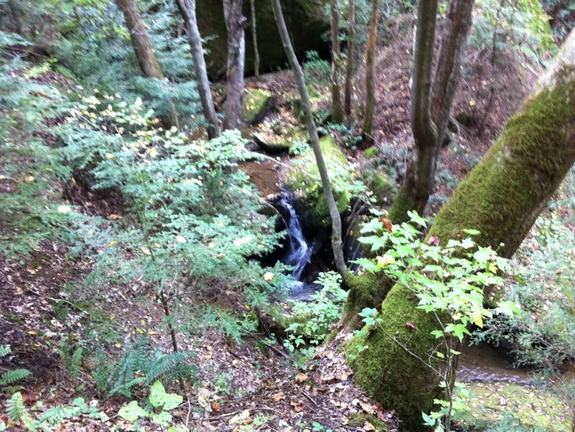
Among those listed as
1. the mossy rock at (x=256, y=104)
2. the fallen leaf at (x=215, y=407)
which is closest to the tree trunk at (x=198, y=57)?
the mossy rock at (x=256, y=104)

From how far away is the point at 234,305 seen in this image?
17.6 feet

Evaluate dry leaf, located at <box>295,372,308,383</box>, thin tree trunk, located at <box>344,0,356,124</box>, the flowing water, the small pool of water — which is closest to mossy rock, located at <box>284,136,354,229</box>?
the flowing water

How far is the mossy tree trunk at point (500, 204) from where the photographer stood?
3.36m

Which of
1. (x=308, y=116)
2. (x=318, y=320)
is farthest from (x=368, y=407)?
(x=308, y=116)

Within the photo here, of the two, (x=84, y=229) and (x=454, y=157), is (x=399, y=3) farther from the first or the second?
(x=84, y=229)

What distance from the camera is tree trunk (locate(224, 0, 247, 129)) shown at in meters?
8.01

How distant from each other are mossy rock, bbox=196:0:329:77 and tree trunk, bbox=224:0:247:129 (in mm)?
5387

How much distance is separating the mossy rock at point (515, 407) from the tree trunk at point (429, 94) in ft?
8.37

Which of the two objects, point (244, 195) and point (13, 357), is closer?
point (13, 357)

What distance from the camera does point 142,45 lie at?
279 inches

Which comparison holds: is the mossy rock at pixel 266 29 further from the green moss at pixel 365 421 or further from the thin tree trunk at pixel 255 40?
the green moss at pixel 365 421

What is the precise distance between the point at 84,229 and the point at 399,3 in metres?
13.4

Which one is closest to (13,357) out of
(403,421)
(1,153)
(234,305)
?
(1,153)

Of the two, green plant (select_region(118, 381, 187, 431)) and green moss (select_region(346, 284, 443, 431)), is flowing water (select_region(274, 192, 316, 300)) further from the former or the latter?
green plant (select_region(118, 381, 187, 431))
